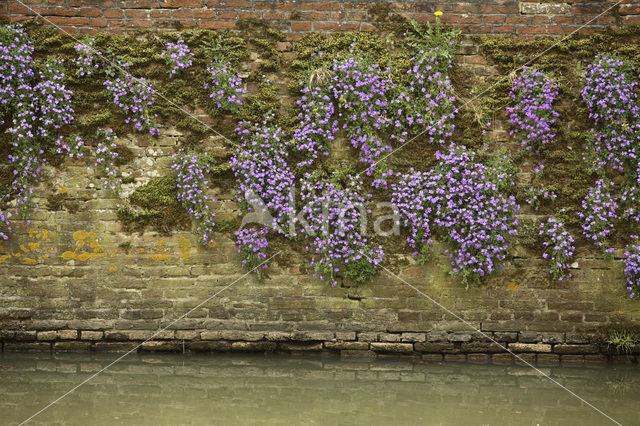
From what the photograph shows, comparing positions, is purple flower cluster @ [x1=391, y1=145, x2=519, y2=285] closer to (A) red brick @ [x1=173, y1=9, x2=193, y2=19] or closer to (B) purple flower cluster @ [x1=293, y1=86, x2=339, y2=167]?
(B) purple flower cluster @ [x1=293, y1=86, x2=339, y2=167]

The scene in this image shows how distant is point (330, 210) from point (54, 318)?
9.33 feet

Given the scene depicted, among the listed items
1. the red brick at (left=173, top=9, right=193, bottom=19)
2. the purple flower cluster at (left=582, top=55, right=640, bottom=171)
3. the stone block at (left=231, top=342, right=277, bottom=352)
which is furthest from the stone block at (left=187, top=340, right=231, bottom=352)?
the purple flower cluster at (left=582, top=55, right=640, bottom=171)

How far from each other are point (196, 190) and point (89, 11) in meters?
1.97

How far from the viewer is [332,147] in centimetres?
588

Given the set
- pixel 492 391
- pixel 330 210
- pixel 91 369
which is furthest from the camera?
pixel 330 210

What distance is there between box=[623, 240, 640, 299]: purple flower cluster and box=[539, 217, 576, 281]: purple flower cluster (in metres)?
0.50

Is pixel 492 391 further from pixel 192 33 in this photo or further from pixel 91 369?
pixel 192 33

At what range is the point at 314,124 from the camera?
226 inches

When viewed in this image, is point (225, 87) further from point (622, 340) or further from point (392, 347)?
point (622, 340)

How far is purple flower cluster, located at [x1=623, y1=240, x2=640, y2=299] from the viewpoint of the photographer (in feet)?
18.6

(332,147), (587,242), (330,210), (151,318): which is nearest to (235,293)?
(151,318)

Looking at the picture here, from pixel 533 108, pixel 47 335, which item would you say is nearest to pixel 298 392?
pixel 47 335

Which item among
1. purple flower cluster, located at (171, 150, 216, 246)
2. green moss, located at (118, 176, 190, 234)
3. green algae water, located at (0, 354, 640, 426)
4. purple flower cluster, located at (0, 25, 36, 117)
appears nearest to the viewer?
green algae water, located at (0, 354, 640, 426)

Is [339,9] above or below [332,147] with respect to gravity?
above
